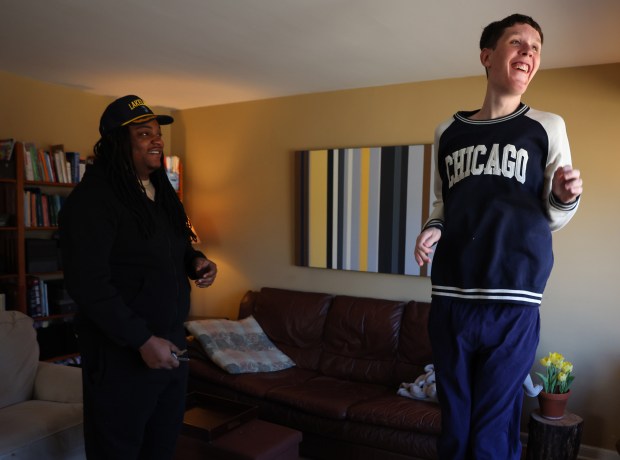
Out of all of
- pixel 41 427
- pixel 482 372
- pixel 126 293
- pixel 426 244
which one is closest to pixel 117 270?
pixel 126 293

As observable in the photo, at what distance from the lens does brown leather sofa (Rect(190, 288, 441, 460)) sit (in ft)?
9.25

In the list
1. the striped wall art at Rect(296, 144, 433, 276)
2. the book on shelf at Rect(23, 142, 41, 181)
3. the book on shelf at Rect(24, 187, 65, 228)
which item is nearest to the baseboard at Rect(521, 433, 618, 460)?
the striped wall art at Rect(296, 144, 433, 276)

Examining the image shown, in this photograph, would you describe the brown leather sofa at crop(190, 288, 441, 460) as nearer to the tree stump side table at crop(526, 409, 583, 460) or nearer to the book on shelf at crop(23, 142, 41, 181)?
the tree stump side table at crop(526, 409, 583, 460)

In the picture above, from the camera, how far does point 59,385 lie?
2.61m

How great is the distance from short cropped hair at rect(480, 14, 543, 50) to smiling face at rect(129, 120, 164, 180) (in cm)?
105

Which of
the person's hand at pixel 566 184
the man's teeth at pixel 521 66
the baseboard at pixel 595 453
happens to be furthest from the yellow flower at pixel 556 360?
the man's teeth at pixel 521 66

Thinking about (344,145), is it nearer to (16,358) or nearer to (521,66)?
(16,358)

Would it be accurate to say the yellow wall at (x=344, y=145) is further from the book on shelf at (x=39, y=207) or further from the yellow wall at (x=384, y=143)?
the book on shelf at (x=39, y=207)

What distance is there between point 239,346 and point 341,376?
0.76 metres

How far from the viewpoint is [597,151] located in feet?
9.94

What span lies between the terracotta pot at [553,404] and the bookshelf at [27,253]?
10.2 ft

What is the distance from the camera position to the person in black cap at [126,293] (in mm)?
1456

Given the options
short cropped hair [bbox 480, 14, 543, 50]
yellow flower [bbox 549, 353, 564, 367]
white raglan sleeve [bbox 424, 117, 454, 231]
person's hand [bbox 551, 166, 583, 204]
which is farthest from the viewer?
yellow flower [bbox 549, 353, 564, 367]

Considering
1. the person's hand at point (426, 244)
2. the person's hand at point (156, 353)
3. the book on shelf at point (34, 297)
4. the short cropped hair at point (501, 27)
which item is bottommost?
the book on shelf at point (34, 297)
